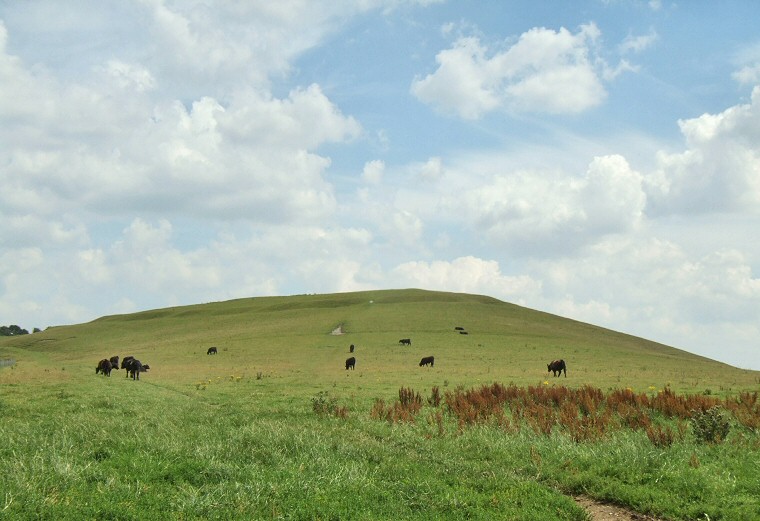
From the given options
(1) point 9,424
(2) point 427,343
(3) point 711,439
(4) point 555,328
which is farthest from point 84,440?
(4) point 555,328

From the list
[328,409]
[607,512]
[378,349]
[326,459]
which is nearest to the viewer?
[607,512]

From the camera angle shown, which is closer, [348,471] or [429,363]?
[348,471]

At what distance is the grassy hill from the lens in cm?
3947

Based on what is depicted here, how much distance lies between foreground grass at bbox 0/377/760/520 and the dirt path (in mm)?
228

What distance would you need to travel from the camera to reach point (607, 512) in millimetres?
11094

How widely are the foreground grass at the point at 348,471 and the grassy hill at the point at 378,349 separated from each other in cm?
1570

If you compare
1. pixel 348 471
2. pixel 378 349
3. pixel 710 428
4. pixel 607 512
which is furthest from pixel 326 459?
pixel 378 349

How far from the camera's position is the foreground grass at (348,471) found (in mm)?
9992

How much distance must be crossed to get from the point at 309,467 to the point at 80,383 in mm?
22706

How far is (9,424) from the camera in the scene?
17.1 m

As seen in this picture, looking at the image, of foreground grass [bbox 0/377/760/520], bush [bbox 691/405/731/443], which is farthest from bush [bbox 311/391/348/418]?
bush [bbox 691/405/731/443]

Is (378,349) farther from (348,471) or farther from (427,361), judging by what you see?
(348,471)

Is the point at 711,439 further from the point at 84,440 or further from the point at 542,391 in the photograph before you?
the point at 84,440

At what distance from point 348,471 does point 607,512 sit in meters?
5.07
